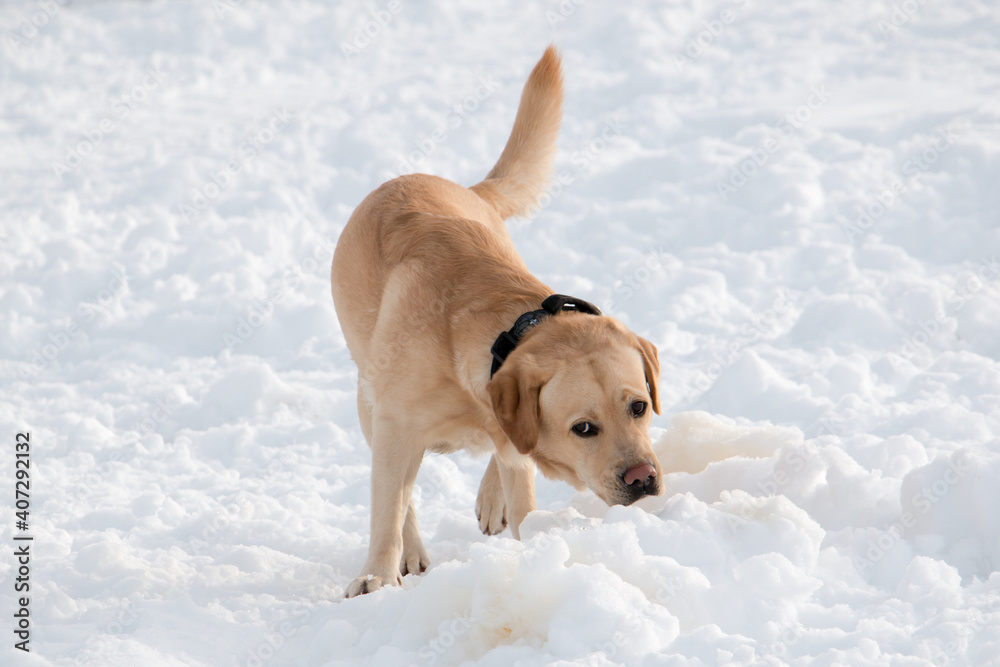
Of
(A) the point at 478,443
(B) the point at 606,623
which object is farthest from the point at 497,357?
(B) the point at 606,623

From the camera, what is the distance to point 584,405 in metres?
2.94

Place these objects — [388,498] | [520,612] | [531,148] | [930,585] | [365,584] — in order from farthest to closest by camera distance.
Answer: [531,148] → [388,498] → [365,584] → [930,585] → [520,612]

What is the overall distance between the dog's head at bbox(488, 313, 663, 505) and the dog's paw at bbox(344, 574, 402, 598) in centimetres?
76

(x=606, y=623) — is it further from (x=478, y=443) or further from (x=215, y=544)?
(x=215, y=544)

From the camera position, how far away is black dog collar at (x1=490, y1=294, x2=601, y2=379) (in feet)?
10.0

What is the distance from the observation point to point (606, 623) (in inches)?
91.7

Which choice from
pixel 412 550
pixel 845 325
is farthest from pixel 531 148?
pixel 845 325

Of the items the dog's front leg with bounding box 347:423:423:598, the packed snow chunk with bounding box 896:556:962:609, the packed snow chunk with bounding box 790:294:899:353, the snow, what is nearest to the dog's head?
the snow

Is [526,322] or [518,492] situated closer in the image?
[526,322]

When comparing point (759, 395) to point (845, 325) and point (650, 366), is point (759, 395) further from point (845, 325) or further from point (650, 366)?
point (650, 366)

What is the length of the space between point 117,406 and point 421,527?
2.20m

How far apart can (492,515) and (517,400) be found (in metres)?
1.21

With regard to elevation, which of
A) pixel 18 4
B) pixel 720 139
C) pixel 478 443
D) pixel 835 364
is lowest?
pixel 478 443

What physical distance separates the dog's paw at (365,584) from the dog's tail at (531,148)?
1.95 m
